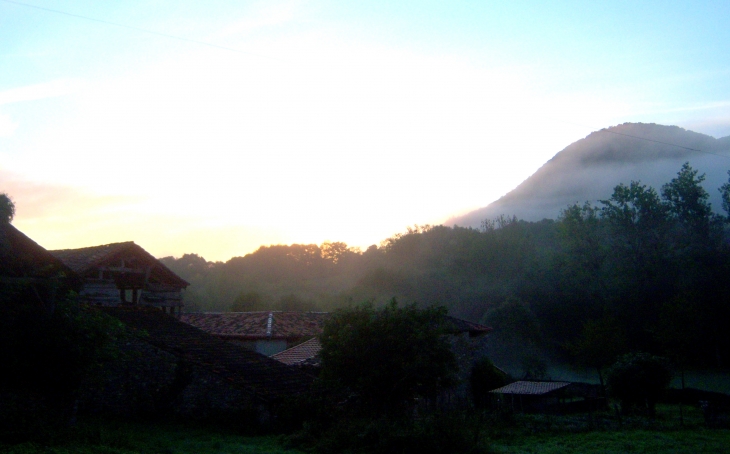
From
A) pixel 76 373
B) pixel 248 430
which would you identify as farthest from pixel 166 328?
pixel 76 373

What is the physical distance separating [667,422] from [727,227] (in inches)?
1488

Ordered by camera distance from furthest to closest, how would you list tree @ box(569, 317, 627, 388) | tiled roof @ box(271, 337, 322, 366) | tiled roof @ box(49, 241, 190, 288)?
tree @ box(569, 317, 627, 388) < tiled roof @ box(271, 337, 322, 366) < tiled roof @ box(49, 241, 190, 288)

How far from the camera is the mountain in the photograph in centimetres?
7300

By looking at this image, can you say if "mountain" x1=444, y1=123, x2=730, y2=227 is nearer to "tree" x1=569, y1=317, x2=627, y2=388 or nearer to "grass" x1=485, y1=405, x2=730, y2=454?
"tree" x1=569, y1=317, x2=627, y2=388

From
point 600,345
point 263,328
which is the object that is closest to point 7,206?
point 263,328

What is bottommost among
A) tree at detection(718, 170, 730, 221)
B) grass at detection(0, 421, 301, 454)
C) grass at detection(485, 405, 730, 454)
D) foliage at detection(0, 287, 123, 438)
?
grass at detection(485, 405, 730, 454)

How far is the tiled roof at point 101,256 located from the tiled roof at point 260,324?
9347mm

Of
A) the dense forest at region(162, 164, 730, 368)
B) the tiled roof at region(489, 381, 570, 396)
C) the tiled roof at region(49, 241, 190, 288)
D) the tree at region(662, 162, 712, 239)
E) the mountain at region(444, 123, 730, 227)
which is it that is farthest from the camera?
the mountain at region(444, 123, 730, 227)

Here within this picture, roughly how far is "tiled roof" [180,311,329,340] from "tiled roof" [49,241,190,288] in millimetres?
9347

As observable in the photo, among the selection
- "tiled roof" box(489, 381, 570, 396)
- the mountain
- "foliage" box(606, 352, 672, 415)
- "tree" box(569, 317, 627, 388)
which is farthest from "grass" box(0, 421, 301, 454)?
the mountain

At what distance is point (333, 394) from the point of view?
18.2 meters

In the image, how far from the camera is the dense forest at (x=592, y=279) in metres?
40.2

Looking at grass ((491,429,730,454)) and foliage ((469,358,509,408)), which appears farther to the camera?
foliage ((469,358,509,408))

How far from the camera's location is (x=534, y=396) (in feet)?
96.0
